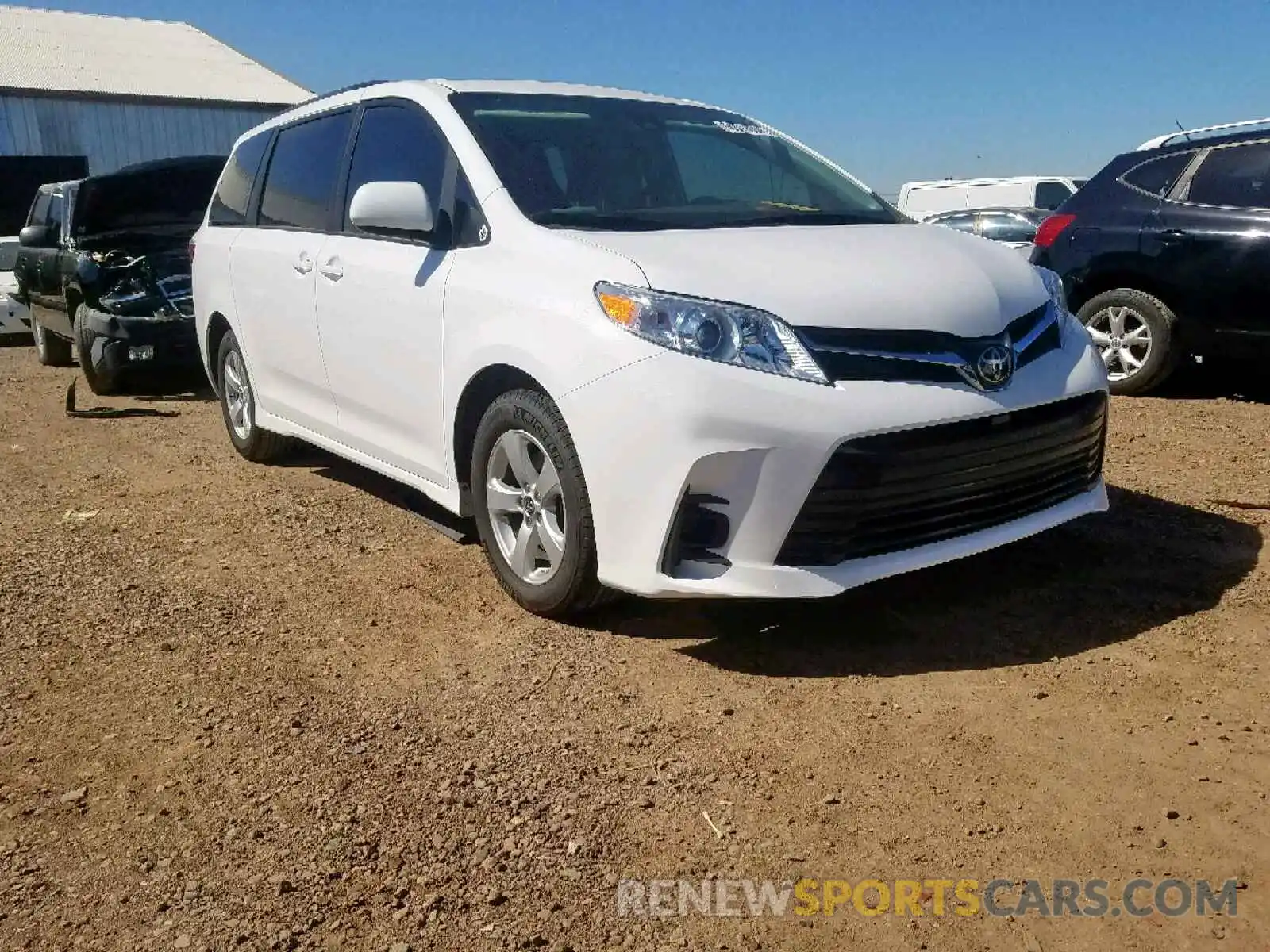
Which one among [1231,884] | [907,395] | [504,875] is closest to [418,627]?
[504,875]

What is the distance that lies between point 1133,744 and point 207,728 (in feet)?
7.95

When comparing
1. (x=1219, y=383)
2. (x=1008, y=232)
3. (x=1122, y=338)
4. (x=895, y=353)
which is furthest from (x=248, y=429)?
(x=1008, y=232)

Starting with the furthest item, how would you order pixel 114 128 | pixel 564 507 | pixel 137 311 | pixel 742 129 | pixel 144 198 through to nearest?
pixel 114 128 → pixel 144 198 → pixel 137 311 → pixel 742 129 → pixel 564 507

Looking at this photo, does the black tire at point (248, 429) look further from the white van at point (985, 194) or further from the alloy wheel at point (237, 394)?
the white van at point (985, 194)

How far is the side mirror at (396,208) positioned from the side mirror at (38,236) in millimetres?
6696

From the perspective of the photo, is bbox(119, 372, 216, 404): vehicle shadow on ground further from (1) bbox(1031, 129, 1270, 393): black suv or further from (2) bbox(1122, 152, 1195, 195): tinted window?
(2) bbox(1122, 152, 1195, 195): tinted window

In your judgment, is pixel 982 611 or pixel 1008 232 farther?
pixel 1008 232

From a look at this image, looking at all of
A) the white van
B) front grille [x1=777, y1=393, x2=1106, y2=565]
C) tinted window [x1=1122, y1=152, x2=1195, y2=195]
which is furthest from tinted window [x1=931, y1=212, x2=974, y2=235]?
front grille [x1=777, y1=393, x2=1106, y2=565]

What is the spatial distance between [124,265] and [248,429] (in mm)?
3587

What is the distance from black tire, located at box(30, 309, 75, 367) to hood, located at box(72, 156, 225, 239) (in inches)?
72.3

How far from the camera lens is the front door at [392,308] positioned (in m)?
4.07

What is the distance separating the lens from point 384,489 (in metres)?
5.70

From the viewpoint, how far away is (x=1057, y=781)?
2.69m

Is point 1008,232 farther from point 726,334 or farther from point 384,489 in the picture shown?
point 726,334
